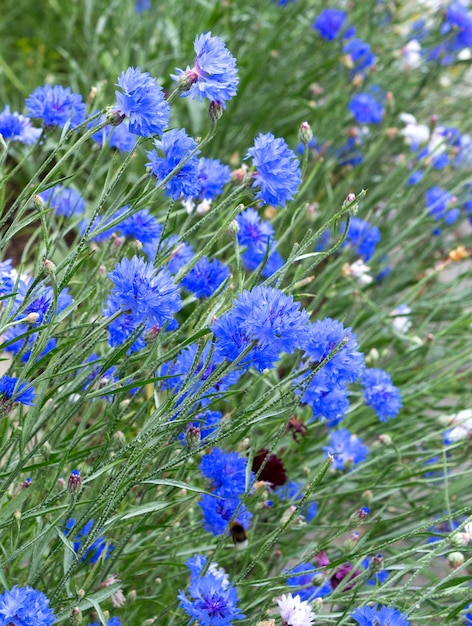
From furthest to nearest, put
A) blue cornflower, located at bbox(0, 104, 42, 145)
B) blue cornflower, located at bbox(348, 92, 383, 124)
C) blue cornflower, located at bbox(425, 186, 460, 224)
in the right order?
blue cornflower, located at bbox(348, 92, 383, 124)
blue cornflower, located at bbox(425, 186, 460, 224)
blue cornflower, located at bbox(0, 104, 42, 145)

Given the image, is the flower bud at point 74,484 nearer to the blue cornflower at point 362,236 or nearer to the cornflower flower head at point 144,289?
the cornflower flower head at point 144,289

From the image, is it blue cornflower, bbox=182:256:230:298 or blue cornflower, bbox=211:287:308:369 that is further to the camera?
blue cornflower, bbox=182:256:230:298

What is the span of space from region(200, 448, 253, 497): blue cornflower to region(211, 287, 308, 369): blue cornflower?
314 millimetres

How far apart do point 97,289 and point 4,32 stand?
2502mm

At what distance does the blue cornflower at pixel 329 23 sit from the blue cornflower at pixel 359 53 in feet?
0.23

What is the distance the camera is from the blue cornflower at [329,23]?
2762mm

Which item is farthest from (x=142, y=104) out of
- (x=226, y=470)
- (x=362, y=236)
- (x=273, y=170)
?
(x=362, y=236)

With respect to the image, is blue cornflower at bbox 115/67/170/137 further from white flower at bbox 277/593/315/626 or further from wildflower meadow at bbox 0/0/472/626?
white flower at bbox 277/593/315/626

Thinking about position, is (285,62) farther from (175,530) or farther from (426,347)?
(175,530)

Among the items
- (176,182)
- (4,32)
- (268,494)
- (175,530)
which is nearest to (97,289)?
(176,182)

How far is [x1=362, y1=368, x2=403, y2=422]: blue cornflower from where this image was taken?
1.66 metres

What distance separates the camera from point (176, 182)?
3.88ft

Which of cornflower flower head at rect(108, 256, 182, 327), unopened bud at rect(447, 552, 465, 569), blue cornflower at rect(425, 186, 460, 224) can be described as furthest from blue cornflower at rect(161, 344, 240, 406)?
blue cornflower at rect(425, 186, 460, 224)

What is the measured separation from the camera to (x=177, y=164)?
119cm
